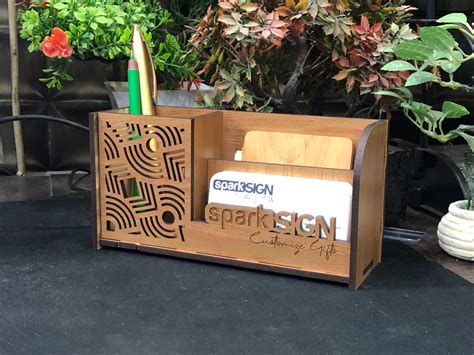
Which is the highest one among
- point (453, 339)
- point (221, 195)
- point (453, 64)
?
point (453, 64)

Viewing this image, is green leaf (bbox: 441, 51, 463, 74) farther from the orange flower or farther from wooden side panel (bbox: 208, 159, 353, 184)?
the orange flower

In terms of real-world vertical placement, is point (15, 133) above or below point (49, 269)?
above

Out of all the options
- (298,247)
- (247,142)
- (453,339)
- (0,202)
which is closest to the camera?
(453,339)

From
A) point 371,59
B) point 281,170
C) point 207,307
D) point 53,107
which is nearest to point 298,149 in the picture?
point 281,170

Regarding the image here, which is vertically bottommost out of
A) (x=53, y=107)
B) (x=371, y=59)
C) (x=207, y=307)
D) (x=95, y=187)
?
(x=207, y=307)

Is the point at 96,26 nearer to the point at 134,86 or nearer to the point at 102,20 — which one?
the point at 102,20

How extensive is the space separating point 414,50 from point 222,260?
41cm

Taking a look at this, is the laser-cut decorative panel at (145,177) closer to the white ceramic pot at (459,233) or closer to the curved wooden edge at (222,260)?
the curved wooden edge at (222,260)

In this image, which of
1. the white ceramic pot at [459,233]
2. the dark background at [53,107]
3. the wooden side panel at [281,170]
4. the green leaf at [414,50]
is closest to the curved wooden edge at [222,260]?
the wooden side panel at [281,170]

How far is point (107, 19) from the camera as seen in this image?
106 cm

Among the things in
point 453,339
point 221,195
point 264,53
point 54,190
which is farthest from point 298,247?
point 54,190

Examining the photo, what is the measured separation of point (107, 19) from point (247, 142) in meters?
0.33

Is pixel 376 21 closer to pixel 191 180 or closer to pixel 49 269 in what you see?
pixel 191 180

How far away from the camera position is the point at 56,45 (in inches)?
41.7
